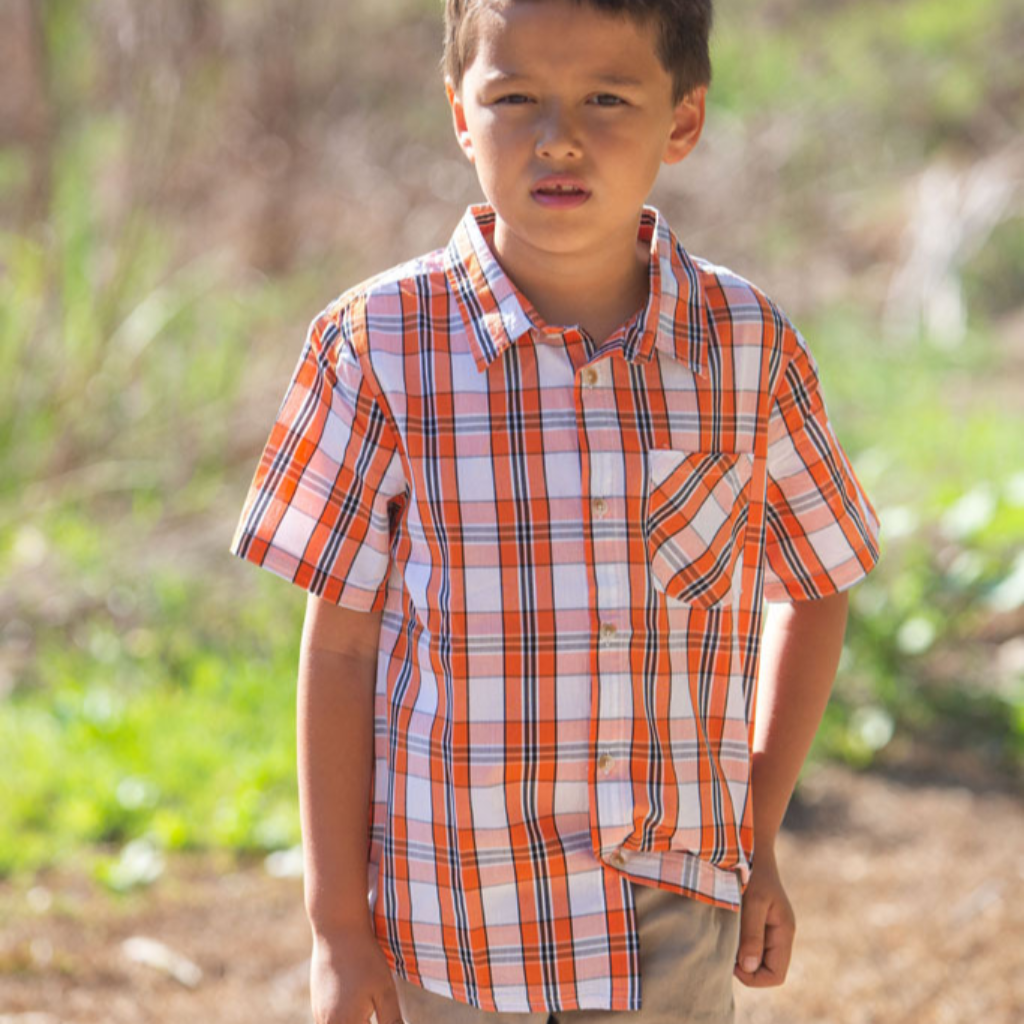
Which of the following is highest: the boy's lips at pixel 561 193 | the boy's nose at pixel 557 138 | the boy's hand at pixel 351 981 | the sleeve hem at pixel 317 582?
the boy's nose at pixel 557 138

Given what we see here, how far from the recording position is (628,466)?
148 centimetres

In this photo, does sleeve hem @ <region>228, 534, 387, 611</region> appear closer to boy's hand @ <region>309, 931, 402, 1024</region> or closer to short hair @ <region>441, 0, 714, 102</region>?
boy's hand @ <region>309, 931, 402, 1024</region>

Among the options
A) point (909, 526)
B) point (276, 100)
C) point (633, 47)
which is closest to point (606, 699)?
point (633, 47)

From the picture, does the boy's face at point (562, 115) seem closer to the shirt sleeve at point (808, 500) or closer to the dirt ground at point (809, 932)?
the shirt sleeve at point (808, 500)

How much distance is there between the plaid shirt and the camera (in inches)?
57.6

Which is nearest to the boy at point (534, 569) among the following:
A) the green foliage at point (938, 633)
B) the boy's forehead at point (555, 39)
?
the boy's forehead at point (555, 39)

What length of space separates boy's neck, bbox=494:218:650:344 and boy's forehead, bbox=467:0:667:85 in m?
0.18

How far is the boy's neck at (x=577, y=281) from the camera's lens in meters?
1.53

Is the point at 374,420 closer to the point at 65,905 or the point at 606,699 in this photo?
the point at 606,699

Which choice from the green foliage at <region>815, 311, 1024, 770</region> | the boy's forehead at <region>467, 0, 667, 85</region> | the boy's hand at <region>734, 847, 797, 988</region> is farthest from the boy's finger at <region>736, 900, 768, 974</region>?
the green foliage at <region>815, 311, 1024, 770</region>

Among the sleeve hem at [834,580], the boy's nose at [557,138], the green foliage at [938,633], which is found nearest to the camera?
the boy's nose at [557,138]

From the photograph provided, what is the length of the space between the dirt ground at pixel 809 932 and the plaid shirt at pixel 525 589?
1324mm

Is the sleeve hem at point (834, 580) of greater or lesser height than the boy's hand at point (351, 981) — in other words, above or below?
above

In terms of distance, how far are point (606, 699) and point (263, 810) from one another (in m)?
2.06
